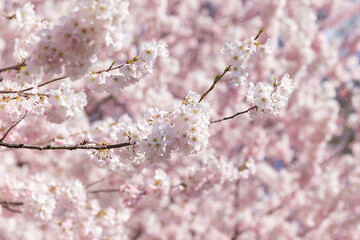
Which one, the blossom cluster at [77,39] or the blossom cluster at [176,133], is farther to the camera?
the blossom cluster at [176,133]

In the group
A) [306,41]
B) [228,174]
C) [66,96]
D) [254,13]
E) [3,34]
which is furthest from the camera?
[254,13]

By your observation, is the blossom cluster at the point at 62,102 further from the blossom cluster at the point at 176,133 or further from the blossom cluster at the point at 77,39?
the blossom cluster at the point at 176,133

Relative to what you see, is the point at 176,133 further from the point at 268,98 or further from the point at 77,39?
the point at 77,39

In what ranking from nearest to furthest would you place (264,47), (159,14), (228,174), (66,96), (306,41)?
(66,96) < (264,47) < (228,174) < (306,41) < (159,14)

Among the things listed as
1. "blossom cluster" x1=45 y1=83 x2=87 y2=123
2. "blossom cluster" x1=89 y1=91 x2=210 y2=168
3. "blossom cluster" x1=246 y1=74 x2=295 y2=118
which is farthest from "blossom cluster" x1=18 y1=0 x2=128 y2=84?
"blossom cluster" x1=246 y1=74 x2=295 y2=118

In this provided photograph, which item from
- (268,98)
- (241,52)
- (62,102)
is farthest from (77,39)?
(268,98)

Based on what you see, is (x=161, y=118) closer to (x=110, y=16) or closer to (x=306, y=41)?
(x=110, y=16)

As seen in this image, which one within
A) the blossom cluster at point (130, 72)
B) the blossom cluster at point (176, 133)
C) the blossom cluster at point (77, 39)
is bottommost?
the blossom cluster at point (176, 133)

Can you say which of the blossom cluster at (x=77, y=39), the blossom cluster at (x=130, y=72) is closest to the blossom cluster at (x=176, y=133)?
the blossom cluster at (x=130, y=72)

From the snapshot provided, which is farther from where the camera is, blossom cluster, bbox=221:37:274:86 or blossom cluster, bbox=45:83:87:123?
blossom cluster, bbox=221:37:274:86

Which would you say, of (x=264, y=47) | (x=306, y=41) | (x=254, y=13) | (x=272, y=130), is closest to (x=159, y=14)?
(x=254, y=13)

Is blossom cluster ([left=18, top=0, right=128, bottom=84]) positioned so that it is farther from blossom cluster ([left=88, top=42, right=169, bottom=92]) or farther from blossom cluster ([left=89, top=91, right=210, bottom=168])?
blossom cluster ([left=89, top=91, right=210, bottom=168])

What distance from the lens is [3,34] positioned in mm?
7207

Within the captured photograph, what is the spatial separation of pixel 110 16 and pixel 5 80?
4.23ft
